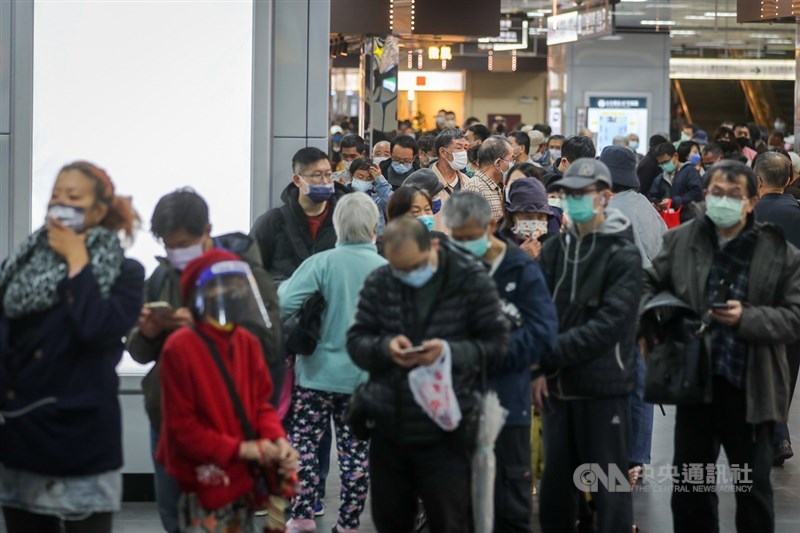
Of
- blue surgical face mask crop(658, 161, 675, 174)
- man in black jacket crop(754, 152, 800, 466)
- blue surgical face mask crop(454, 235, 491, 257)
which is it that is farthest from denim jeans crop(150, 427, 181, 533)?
blue surgical face mask crop(658, 161, 675, 174)

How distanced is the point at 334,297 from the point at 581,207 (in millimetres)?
1259

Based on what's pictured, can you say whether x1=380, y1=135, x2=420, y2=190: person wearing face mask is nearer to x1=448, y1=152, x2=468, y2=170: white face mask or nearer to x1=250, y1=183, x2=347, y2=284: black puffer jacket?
x1=448, y1=152, x2=468, y2=170: white face mask

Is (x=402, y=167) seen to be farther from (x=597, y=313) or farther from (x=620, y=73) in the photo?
(x=620, y=73)

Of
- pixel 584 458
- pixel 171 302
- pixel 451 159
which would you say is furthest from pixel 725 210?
pixel 451 159

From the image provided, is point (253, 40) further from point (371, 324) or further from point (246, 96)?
point (371, 324)

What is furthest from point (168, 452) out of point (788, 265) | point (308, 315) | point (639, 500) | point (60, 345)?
point (639, 500)

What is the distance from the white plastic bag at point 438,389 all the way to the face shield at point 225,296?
66 cm

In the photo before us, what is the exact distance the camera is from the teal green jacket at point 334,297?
6293mm

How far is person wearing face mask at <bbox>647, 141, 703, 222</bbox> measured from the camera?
586 inches

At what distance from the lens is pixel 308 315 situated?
6.31 m

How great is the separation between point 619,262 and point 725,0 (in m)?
20.8

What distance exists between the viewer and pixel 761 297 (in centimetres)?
568

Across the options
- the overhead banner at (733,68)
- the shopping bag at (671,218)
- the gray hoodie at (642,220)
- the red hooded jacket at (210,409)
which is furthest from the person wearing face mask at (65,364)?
the overhead banner at (733,68)

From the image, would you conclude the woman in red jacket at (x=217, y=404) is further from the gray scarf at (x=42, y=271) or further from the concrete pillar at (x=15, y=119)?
the concrete pillar at (x=15, y=119)
